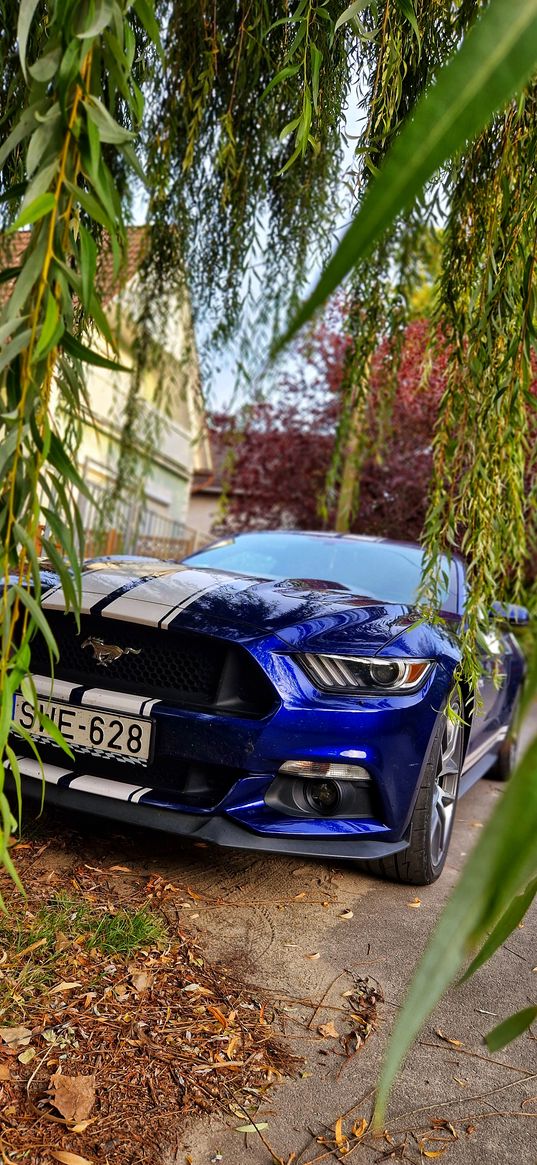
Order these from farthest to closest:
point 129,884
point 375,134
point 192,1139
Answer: point 129,884
point 375,134
point 192,1139

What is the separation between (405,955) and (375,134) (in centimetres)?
225

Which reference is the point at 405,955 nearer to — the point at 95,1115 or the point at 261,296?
the point at 95,1115

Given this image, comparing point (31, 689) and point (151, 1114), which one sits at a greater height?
point (31, 689)

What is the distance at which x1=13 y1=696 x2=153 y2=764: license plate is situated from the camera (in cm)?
272

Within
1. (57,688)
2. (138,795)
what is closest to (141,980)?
(138,795)

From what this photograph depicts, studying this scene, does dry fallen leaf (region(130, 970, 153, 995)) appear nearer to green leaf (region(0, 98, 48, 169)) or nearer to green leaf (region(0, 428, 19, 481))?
green leaf (region(0, 428, 19, 481))

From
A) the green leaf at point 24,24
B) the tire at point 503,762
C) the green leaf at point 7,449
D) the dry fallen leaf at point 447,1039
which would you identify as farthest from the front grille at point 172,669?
the tire at point 503,762

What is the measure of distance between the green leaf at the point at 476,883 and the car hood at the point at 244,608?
2.15m

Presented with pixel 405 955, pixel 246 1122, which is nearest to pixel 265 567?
pixel 405 955

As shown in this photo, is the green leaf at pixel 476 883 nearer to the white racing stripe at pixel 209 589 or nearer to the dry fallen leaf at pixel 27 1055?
the dry fallen leaf at pixel 27 1055

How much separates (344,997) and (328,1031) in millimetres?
195

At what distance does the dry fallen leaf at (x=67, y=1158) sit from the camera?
151cm

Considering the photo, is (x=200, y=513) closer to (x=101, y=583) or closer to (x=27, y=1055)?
(x=101, y=583)

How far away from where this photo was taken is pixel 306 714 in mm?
2629
